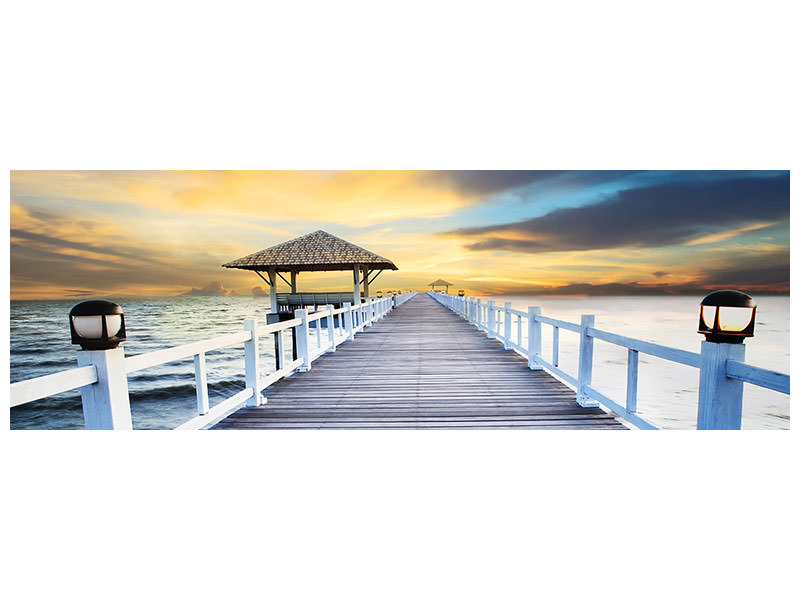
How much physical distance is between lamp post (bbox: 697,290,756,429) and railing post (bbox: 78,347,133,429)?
10.6ft

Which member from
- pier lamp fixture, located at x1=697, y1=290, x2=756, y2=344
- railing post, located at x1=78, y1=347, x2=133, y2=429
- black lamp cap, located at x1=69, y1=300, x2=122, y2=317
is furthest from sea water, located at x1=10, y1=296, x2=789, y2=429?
black lamp cap, located at x1=69, y1=300, x2=122, y2=317

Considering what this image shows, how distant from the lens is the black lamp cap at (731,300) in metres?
1.92

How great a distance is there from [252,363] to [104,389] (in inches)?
61.7

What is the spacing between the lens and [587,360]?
356cm

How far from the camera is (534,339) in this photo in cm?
510

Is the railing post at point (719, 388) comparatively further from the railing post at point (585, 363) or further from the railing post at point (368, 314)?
the railing post at point (368, 314)

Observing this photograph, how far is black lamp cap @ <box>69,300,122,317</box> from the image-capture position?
6.48 feet

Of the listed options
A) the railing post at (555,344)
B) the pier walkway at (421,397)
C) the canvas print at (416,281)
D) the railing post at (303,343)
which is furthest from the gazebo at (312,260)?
the railing post at (555,344)

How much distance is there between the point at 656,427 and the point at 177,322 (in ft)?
110

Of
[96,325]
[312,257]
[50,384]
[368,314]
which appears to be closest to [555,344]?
[96,325]

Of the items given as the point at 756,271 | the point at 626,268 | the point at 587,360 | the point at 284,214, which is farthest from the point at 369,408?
the point at 626,268

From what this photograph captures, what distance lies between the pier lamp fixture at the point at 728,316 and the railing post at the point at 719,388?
54 mm

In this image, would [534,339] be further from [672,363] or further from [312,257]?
[672,363]

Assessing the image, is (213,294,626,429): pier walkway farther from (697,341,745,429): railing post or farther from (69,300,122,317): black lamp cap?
(69,300,122,317): black lamp cap
